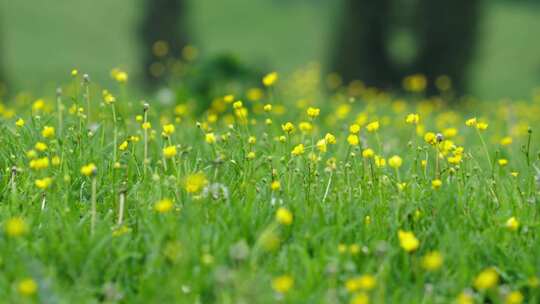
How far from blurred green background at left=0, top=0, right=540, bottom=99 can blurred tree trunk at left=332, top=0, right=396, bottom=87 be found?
10332 mm

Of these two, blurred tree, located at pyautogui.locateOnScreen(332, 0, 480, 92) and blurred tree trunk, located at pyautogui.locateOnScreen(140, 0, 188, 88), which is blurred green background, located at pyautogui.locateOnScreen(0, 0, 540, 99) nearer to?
blurred tree trunk, located at pyautogui.locateOnScreen(140, 0, 188, 88)

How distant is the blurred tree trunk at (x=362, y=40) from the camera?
15.4 metres

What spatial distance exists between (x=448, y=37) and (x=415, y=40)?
70 centimetres

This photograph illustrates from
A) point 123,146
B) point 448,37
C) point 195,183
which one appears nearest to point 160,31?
point 448,37

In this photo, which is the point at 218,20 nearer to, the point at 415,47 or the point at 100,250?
the point at 415,47

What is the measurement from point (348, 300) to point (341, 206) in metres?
0.64

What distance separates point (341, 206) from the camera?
345cm

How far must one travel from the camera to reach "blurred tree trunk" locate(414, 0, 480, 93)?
15383 mm

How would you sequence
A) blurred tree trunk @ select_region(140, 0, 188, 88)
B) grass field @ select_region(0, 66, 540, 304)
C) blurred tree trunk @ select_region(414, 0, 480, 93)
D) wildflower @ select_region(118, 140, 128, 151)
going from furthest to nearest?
blurred tree trunk @ select_region(140, 0, 188, 88), blurred tree trunk @ select_region(414, 0, 480, 93), wildflower @ select_region(118, 140, 128, 151), grass field @ select_region(0, 66, 540, 304)

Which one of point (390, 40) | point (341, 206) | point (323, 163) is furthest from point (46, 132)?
point (390, 40)

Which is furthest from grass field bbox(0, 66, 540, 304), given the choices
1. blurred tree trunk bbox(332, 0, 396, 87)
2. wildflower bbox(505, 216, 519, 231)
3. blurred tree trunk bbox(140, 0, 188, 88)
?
blurred tree trunk bbox(140, 0, 188, 88)

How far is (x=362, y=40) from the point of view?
15461 mm

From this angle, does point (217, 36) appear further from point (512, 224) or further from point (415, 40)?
point (512, 224)

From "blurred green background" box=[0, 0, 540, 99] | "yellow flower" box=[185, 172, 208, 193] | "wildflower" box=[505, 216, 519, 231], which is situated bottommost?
"blurred green background" box=[0, 0, 540, 99]
